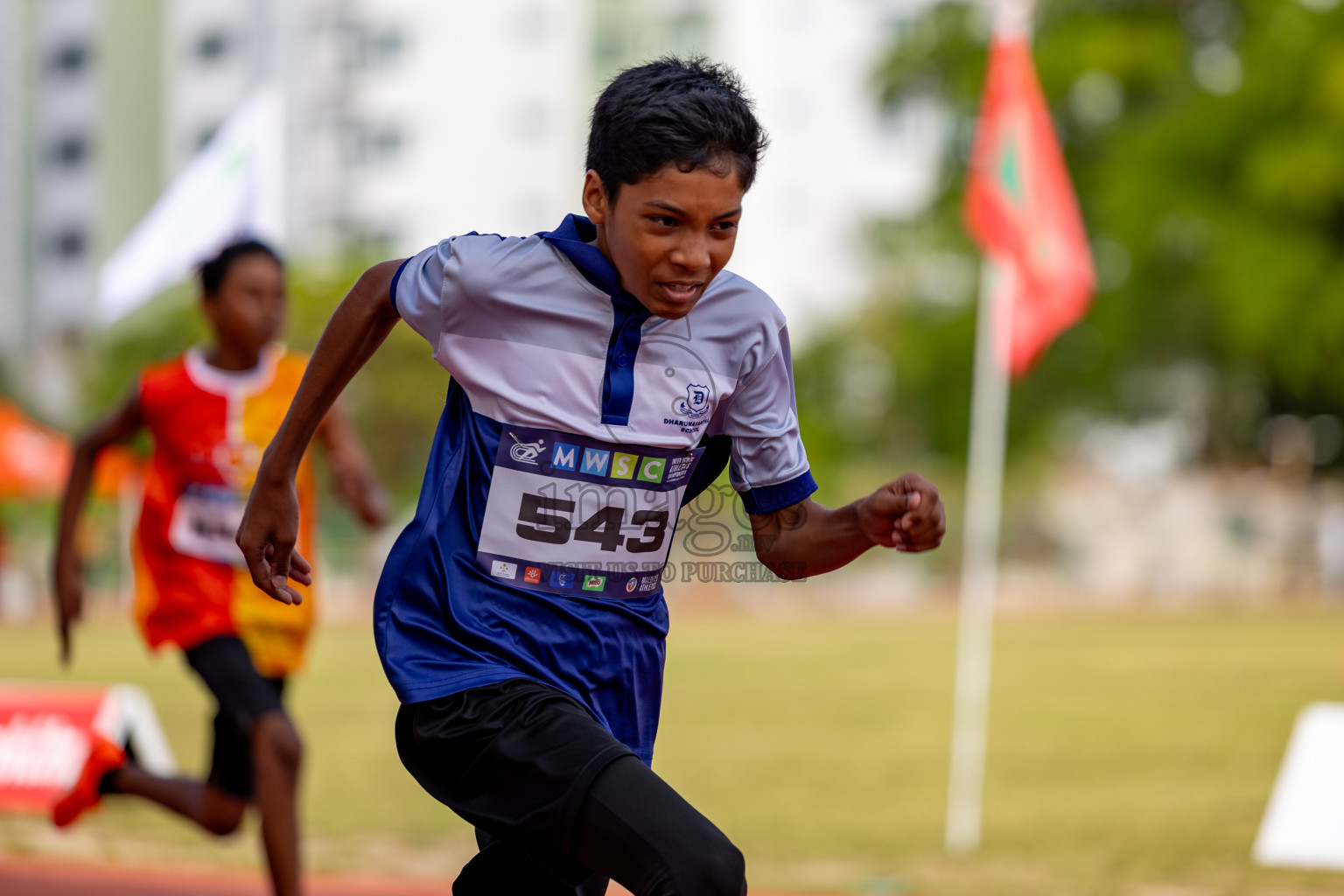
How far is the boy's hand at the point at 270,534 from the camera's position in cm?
304

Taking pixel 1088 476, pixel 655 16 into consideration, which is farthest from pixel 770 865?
pixel 655 16

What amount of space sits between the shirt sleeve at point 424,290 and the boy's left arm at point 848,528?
31.1 inches

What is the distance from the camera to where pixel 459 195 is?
58.1 meters

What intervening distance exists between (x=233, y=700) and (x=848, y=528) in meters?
2.84

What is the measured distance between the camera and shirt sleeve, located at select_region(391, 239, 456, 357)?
3.05 m

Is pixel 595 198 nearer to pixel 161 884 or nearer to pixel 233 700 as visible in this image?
pixel 233 700

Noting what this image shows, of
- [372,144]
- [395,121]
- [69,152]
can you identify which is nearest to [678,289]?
[395,121]

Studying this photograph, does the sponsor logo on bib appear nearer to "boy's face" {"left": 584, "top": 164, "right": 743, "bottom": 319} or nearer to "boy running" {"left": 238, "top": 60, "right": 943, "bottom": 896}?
"boy running" {"left": 238, "top": 60, "right": 943, "bottom": 896}

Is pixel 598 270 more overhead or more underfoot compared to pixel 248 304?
more underfoot

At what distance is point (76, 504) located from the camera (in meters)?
5.79

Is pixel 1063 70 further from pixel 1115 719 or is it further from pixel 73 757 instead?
pixel 73 757

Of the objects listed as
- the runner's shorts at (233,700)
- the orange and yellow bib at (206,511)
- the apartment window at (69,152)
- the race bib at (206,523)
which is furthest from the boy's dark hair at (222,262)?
the apartment window at (69,152)

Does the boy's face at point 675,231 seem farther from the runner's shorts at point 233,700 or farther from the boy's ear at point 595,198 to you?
the runner's shorts at point 233,700

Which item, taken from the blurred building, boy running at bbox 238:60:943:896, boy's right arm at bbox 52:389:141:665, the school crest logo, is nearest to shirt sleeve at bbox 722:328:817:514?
boy running at bbox 238:60:943:896
